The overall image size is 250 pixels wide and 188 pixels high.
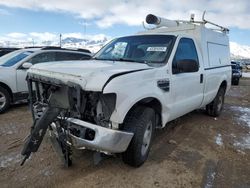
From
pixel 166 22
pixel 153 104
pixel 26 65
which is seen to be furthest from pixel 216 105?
pixel 26 65

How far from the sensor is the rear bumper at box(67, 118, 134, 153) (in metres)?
3.27

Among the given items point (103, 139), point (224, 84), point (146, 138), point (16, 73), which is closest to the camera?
point (103, 139)

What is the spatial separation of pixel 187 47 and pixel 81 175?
10.0 ft

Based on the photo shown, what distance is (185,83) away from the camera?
16.1 ft

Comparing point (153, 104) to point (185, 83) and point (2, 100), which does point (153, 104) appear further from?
point (2, 100)

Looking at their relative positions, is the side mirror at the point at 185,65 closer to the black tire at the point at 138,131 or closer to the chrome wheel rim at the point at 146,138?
the black tire at the point at 138,131

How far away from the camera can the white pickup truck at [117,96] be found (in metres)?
3.31

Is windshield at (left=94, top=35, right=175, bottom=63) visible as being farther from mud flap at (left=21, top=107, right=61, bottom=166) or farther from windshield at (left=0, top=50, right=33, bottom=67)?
windshield at (left=0, top=50, right=33, bottom=67)

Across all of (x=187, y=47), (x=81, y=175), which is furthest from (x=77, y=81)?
(x=187, y=47)

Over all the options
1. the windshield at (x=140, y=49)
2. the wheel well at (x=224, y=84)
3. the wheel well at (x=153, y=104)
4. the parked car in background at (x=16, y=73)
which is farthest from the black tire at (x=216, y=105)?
the parked car in background at (x=16, y=73)

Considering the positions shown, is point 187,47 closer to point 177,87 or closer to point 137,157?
point 177,87

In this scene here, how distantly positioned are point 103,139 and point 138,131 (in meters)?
0.60

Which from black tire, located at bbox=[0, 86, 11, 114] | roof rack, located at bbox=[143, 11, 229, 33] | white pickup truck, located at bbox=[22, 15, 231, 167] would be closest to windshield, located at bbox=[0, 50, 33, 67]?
black tire, located at bbox=[0, 86, 11, 114]

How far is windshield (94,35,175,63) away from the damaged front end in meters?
1.42
